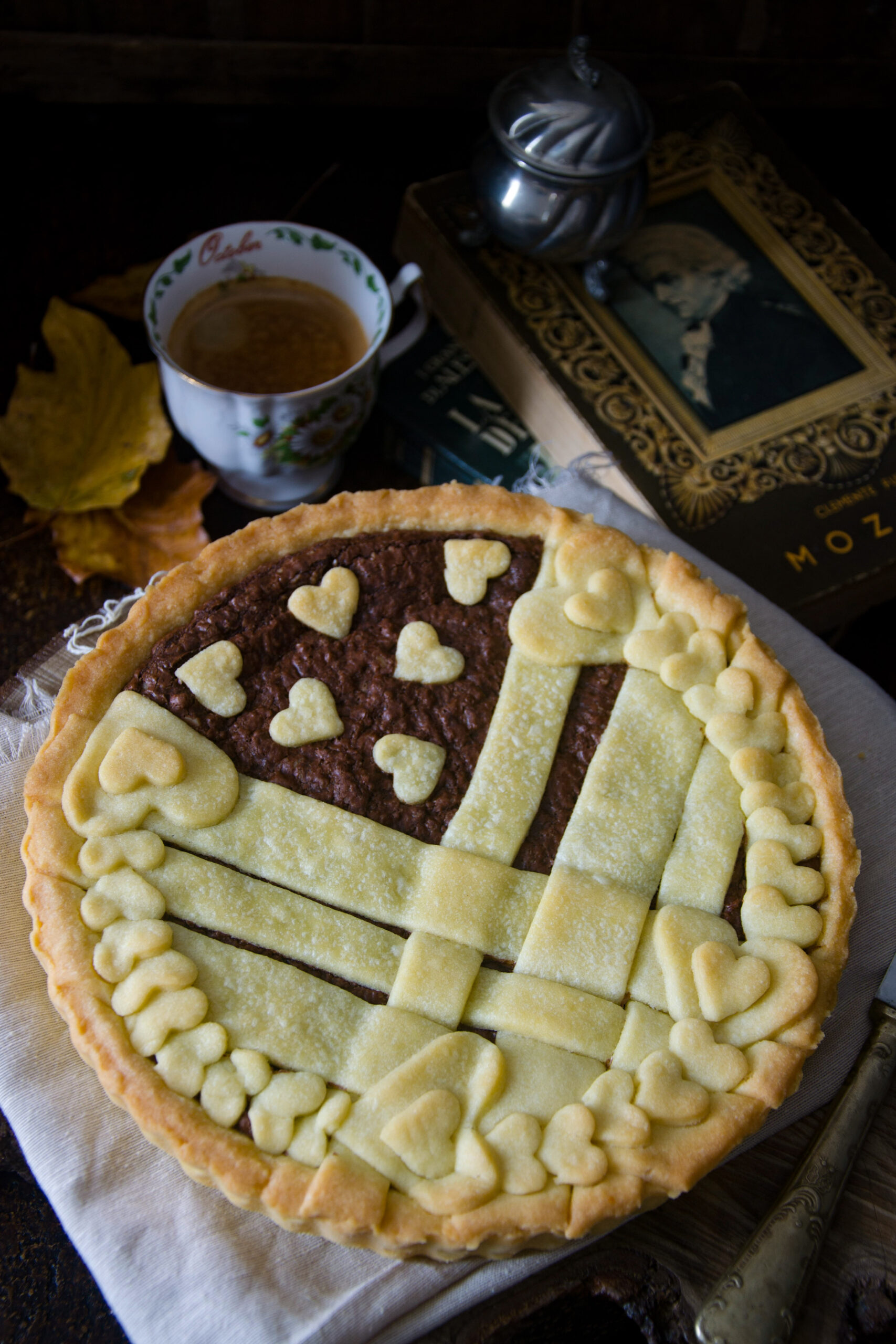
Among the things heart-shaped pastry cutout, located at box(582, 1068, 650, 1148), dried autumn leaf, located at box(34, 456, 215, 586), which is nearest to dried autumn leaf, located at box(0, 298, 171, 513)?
dried autumn leaf, located at box(34, 456, 215, 586)

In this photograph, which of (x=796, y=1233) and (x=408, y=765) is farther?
(x=408, y=765)

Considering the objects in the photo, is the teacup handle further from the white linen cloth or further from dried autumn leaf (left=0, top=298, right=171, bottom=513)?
the white linen cloth

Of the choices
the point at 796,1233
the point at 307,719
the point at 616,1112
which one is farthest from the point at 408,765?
the point at 796,1233

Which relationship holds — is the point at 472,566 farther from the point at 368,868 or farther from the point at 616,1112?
the point at 616,1112

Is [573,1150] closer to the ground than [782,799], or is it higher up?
closer to the ground

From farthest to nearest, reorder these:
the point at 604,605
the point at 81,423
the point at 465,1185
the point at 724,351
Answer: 1. the point at 724,351
2. the point at 81,423
3. the point at 604,605
4. the point at 465,1185
